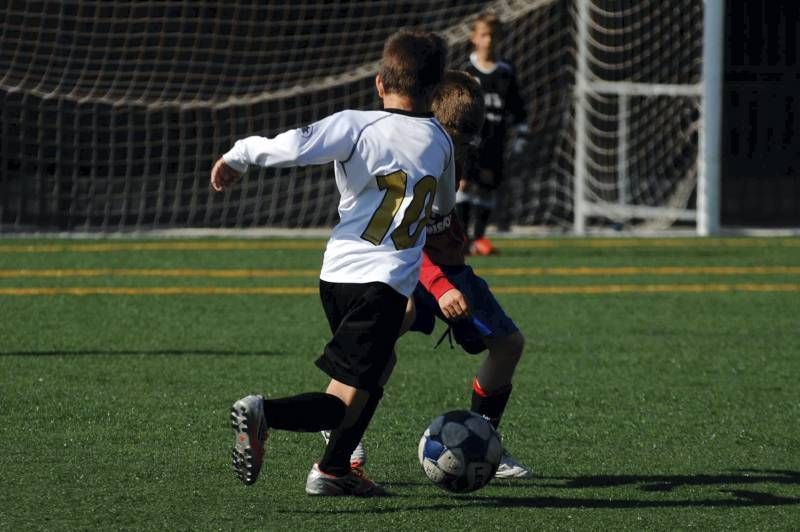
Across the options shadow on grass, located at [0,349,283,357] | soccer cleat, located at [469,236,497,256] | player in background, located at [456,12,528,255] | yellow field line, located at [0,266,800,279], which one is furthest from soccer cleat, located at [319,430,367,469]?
soccer cleat, located at [469,236,497,256]

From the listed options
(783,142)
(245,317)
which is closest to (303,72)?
(783,142)

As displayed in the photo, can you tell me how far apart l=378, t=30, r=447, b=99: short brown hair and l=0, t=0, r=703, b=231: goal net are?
8812mm

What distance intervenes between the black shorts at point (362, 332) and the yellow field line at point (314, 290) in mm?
5317

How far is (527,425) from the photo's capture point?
5973 millimetres

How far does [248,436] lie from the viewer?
171 inches

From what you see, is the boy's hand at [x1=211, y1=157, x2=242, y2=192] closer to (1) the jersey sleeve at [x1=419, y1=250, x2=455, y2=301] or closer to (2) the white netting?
(1) the jersey sleeve at [x1=419, y1=250, x2=455, y2=301]

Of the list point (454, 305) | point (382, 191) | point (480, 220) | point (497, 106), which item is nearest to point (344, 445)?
point (454, 305)

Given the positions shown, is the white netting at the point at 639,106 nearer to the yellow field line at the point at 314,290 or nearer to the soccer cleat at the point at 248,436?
the yellow field line at the point at 314,290

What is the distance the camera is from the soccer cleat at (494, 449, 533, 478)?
5.07 metres

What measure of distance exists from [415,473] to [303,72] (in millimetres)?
9881

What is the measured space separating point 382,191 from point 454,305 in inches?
15.5

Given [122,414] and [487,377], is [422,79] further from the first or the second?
[122,414]

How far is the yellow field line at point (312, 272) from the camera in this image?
1078 centimetres

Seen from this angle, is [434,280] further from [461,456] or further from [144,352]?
[144,352]
